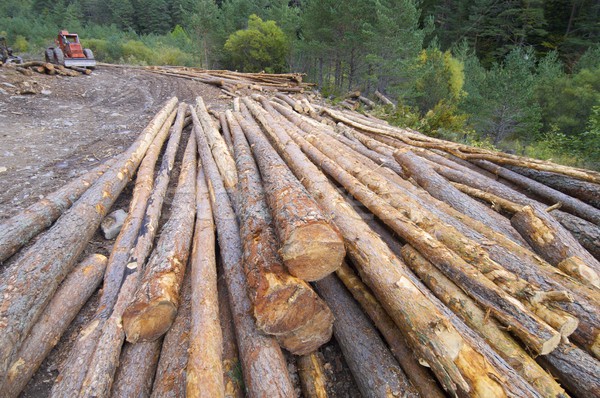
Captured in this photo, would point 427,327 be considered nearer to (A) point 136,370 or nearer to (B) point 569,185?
(A) point 136,370

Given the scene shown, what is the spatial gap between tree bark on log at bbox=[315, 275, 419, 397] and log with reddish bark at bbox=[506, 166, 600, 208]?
3664 millimetres

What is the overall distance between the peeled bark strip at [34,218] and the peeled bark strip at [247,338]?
2141 mm

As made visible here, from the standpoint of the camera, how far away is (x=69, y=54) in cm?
1463

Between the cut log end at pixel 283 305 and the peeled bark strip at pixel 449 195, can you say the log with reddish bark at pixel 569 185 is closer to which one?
the peeled bark strip at pixel 449 195

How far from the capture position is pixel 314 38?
21578mm

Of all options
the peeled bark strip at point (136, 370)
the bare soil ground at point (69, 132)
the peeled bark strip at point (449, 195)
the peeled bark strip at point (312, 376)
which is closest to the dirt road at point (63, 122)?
the bare soil ground at point (69, 132)

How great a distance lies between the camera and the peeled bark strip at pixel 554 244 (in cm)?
244

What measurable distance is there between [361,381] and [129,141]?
23.4 feet

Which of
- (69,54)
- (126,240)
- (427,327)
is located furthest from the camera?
(69,54)

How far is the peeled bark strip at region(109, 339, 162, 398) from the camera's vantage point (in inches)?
80.0

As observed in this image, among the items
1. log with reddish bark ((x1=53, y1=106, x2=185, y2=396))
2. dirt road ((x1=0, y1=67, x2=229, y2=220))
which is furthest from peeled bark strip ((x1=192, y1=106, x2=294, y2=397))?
dirt road ((x1=0, y1=67, x2=229, y2=220))

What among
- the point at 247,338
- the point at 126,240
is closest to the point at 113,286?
the point at 126,240

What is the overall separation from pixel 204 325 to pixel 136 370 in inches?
24.0

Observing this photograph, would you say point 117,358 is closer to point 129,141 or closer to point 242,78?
point 129,141
